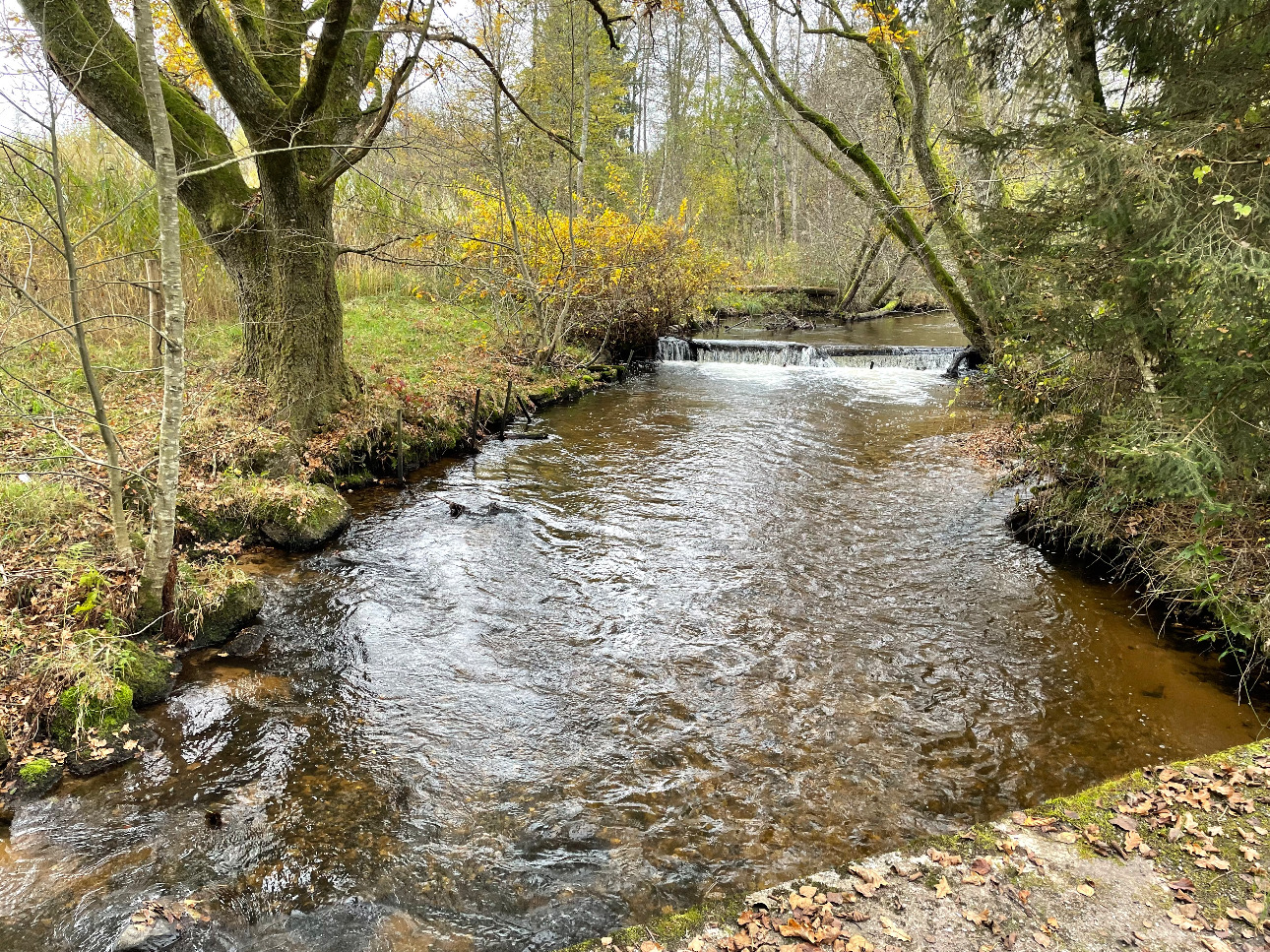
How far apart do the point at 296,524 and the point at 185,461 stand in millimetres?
1236

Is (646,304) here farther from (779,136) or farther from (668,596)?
(779,136)

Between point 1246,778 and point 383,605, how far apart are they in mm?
5796

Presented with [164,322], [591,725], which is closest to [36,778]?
[164,322]

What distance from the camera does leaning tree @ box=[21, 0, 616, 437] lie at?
6.24 metres

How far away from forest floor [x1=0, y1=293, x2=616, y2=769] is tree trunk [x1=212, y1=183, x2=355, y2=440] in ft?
0.95

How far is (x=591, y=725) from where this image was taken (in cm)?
423

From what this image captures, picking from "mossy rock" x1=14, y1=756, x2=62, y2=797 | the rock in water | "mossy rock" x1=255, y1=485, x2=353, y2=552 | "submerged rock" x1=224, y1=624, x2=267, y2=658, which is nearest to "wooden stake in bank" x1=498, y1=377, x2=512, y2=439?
"mossy rock" x1=255, y1=485, x2=353, y2=552

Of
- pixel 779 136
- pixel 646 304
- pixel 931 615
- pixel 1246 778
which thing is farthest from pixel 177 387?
pixel 779 136

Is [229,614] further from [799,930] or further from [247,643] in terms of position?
[799,930]

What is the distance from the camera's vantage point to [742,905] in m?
2.78

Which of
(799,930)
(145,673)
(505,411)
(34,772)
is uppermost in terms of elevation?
(505,411)

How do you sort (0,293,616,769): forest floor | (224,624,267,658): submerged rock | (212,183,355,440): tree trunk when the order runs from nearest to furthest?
(0,293,616,769): forest floor
(224,624,267,658): submerged rock
(212,183,355,440): tree trunk

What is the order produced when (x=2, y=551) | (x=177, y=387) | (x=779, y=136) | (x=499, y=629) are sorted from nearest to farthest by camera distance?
(x=177, y=387), (x=2, y=551), (x=499, y=629), (x=779, y=136)

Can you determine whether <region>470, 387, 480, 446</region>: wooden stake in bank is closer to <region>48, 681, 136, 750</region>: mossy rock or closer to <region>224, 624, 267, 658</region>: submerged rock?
<region>224, 624, 267, 658</region>: submerged rock
